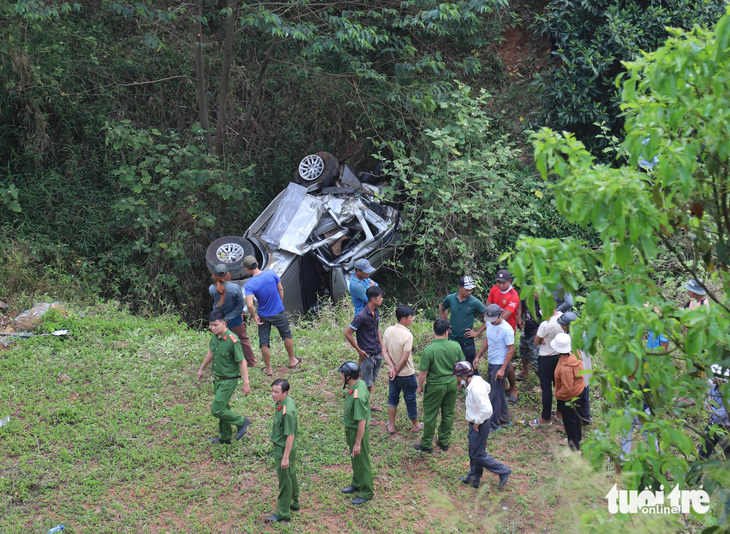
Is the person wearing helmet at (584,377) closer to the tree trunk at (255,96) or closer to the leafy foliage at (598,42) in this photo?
the leafy foliage at (598,42)

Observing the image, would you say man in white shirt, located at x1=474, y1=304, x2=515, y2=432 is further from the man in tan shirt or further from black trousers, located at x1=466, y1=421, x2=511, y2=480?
the man in tan shirt

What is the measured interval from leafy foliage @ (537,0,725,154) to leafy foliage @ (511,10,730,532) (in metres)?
9.16

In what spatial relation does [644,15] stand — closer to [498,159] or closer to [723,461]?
[498,159]

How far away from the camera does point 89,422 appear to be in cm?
707

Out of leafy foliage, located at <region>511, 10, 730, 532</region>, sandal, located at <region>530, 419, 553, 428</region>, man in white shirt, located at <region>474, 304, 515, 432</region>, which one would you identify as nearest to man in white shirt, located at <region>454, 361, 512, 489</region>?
man in white shirt, located at <region>474, 304, 515, 432</region>

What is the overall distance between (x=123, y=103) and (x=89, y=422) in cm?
768

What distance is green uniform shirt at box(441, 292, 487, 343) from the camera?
721 cm

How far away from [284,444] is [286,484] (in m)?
0.41

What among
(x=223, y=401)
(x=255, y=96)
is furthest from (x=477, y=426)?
(x=255, y=96)

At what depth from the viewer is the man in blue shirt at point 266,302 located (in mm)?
7625

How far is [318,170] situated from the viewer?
11.7 m

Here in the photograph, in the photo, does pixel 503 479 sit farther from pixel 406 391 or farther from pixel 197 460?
pixel 197 460

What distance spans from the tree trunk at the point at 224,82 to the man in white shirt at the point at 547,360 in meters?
7.80

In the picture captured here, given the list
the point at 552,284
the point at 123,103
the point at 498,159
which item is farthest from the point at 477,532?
the point at 123,103
